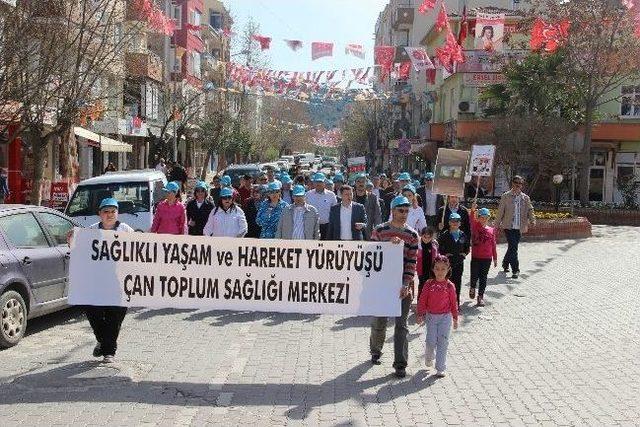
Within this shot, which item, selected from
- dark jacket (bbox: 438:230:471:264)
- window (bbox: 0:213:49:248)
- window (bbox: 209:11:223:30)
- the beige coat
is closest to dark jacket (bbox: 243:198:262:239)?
dark jacket (bbox: 438:230:471:264)

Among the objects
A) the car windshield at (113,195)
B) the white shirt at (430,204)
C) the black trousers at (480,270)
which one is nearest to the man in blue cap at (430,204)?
the white shirt at (430,204)

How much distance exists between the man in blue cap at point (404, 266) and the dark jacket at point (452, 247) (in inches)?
107

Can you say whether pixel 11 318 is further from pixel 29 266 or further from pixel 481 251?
pixel 481 251

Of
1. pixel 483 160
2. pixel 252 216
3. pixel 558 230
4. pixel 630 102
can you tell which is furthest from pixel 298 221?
pixel 630 102

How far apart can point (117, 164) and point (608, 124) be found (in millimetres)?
25665

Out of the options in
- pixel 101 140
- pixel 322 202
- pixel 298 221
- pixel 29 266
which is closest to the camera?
pixel 29 266

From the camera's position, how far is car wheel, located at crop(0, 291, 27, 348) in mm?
8805

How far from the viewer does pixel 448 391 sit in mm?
7520

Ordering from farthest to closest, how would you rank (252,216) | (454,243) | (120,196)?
(120,196) → (252,216) → (454,243)

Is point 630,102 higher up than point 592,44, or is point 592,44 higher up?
point 592,44

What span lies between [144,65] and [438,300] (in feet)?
114

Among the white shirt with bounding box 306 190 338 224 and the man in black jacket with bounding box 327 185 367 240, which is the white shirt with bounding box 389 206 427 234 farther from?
the white shirt with bounding box 306 190 338 224

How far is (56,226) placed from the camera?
1041 cm

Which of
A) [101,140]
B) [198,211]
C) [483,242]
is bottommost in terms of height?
[483,242]
